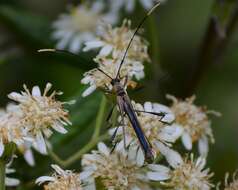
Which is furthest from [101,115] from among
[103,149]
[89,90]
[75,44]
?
[75,44]

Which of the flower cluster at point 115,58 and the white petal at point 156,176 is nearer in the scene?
the white petal at point 156,176

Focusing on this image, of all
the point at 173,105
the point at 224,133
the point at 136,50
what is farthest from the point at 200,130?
the point at 224,133

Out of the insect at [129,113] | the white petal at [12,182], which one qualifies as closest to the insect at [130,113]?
the insect at [129,113]

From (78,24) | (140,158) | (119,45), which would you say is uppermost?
(78,24)

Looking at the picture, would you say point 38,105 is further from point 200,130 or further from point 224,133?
point 224,133

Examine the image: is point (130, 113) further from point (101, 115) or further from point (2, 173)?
point (2, 173)

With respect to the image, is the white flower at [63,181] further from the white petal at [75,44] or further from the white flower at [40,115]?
the white petal at [75,44]
